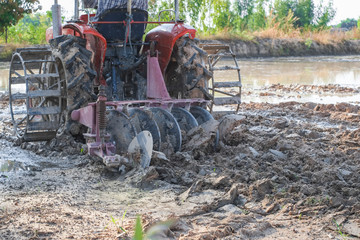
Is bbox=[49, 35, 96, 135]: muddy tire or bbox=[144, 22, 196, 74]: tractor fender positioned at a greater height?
bbox=[144, 22, 196, 74]: tractor fender

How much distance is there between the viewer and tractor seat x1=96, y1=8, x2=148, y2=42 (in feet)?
19.3

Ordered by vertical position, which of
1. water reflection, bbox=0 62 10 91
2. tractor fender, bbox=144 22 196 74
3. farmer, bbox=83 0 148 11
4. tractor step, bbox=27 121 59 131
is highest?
farmer, bbox=83 0 148 11

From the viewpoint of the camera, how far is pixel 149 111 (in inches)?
199

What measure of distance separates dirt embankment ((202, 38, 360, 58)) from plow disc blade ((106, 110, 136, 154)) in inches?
777

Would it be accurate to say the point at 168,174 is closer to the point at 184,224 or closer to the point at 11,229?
the point at 184,224

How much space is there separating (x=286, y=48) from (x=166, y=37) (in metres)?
21.9

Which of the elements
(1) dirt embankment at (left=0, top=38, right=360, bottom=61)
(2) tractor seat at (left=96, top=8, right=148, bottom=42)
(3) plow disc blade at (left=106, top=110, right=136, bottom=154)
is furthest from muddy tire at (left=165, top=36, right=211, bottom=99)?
(1) dirt embankment at (left=0, top=38, right=360, bottom=61)

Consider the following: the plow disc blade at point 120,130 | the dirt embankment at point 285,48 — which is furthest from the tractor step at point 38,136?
the dirt embankment at point 285,48

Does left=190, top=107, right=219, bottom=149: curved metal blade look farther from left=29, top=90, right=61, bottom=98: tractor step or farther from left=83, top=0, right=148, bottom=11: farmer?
left=29, top=90, right=61, bottom=98: tractor step

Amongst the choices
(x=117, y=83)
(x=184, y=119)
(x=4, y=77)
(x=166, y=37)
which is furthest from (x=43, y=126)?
(x=4, y=77)

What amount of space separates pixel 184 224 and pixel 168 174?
118 cm

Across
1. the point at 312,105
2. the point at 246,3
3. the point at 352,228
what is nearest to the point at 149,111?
the point at 352,228

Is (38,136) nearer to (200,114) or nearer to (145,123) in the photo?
(145,123)

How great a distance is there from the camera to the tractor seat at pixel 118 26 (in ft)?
19.3
